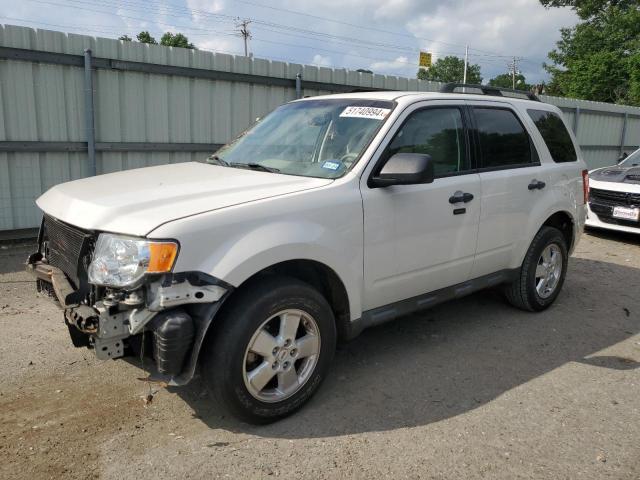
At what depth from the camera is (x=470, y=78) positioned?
8444 centimetres

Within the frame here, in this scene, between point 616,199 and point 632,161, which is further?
point 632,161

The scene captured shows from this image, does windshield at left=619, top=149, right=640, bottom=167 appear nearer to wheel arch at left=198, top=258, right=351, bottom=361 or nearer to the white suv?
the white suv

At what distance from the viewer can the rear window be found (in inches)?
204

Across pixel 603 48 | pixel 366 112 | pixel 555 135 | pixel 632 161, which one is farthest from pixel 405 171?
pixel 603 48

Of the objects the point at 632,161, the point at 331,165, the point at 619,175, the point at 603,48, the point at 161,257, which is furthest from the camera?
the point at 603,48

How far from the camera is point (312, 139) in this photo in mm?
3984

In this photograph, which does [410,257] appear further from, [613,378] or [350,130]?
[613,378]

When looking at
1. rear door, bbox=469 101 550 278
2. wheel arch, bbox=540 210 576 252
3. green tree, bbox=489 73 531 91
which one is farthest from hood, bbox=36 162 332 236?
green tree, bbox=489 73 531 91

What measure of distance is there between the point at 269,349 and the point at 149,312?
718 mm

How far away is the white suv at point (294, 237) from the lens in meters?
2.80

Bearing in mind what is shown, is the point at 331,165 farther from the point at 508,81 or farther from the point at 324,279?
the point at 508,81

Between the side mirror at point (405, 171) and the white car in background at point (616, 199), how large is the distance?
621 cm

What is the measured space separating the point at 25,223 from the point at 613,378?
6.74 m

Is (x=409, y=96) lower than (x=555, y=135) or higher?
higher
